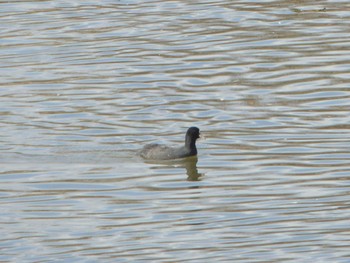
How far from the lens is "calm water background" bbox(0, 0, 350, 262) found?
537 inches

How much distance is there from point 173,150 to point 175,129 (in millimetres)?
1196

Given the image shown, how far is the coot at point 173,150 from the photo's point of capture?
17922 mm

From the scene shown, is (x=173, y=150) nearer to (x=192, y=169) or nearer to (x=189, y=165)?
(x=189, y=165)

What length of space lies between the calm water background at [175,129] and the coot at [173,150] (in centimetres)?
16

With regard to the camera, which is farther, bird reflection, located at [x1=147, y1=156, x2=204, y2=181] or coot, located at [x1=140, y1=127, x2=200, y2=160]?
coot, located at [x1=140, y1=127, x2=200, y2=160]

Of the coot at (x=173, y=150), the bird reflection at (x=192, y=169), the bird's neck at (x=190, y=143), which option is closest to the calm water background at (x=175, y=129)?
the bird reflection at (x=192, y=169)

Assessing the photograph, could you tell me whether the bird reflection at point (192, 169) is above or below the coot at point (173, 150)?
below

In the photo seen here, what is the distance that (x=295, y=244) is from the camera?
13.0 m

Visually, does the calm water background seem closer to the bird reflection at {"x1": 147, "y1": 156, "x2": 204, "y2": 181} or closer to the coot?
the bird reflection at {"x1": 147, "y1": 156, "x2": 204, "y2": 181}

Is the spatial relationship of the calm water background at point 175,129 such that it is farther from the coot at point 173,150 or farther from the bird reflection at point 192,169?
the coot at point 173,150

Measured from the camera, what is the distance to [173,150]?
18.5m

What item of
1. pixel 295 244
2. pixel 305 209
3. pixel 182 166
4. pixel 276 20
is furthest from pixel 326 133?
pixel 276 20

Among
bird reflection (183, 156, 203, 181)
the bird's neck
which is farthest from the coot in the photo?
bird reflection (183, 156, 203, 181)

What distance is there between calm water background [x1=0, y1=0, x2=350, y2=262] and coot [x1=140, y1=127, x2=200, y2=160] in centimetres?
16
